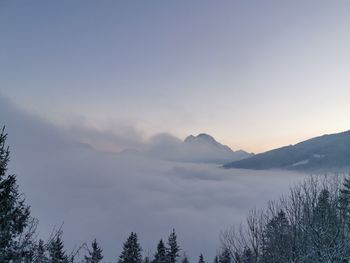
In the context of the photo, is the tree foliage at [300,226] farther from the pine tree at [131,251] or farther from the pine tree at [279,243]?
the pine tree at [131,251]

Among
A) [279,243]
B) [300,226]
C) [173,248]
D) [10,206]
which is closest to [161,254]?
[173,248]

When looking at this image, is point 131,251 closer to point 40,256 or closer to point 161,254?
point 161,254

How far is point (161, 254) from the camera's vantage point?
4600cm

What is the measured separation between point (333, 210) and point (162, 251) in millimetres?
29138

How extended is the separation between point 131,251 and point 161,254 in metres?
6.41

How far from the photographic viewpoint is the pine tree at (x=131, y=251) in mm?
40594

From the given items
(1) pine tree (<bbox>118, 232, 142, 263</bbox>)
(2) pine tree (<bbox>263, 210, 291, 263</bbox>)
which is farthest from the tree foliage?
(1) pine tree (<bbox>118, 232, 142, 263</bbox>)

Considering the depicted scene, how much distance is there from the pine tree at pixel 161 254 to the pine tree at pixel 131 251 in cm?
446

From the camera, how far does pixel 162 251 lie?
46406 millimetres

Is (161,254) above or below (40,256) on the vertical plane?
below

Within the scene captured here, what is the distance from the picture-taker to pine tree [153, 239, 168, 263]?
45.5 meters

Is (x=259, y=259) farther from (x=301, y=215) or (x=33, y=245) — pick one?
(x=33, y=245)

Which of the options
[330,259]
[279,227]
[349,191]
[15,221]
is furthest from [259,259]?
[15,221]

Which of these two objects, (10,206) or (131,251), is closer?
(10,206)
